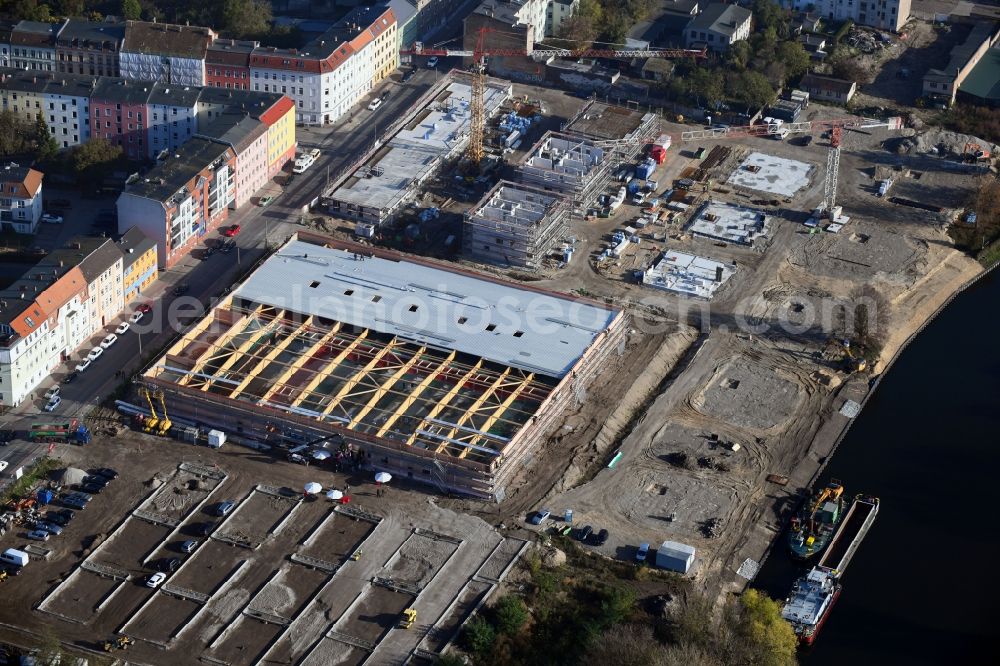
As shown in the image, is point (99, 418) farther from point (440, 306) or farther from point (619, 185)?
point (619, 185)

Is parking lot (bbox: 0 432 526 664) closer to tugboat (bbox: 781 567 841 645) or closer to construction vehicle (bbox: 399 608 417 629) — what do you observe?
construction vehicle (bbox: 399 608 417 629)

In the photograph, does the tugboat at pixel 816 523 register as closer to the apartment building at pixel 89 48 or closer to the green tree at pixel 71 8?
the apartment building at pixel 89 48

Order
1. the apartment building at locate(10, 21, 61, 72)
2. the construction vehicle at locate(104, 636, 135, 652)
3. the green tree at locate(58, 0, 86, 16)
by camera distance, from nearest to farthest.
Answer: the construction vehicle at locate(104, 636, 135, 652), the apartment building at locate(10, 21, 61, 72), the green tree at locate(58, 0, 86, 16)

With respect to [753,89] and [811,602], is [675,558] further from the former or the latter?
[753,89]

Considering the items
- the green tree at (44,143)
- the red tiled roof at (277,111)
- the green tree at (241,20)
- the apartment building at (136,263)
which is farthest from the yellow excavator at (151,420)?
the green tree at (241,20)

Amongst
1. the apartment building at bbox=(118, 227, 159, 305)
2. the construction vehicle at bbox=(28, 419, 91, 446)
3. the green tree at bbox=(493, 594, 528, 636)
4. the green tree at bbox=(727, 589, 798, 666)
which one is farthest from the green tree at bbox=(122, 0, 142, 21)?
the green tree at bbox=(727, 589, 798, 666)

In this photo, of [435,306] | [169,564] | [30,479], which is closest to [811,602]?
[435,306]
